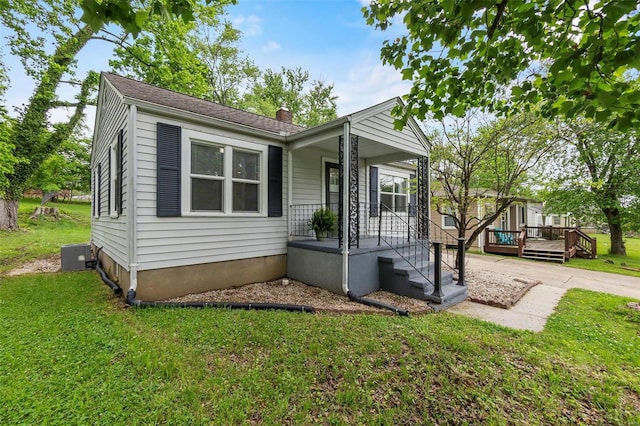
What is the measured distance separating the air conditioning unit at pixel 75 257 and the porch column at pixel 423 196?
906 centimetres

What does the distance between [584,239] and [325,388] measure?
53.6 feet

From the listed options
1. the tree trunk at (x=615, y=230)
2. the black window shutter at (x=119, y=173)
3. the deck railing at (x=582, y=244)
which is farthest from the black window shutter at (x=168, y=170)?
the tree trunk at (x=615, y=230)

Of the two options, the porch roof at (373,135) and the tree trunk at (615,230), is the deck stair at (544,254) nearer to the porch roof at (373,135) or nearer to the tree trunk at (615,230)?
the tree trunk at (615,230)

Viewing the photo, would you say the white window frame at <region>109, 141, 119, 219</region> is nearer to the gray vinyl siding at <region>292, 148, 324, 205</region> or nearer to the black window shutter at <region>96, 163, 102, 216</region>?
the black window shutter at <region>96, 163, 102, 216</region>

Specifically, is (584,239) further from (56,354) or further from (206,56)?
(206,56)

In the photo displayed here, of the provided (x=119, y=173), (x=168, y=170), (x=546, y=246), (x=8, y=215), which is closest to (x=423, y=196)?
(x=168, y=170)

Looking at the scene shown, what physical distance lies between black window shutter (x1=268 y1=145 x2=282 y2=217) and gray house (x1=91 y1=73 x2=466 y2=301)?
2 cm

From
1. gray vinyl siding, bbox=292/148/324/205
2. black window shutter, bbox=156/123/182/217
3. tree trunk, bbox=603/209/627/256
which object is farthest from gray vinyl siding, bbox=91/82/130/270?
tree trunk, bbox=603/209/627/256

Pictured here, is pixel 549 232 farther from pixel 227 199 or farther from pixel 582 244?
pixel 227 199

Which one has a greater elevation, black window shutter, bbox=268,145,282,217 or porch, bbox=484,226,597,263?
black window shutter, bbox=268,145,282,217

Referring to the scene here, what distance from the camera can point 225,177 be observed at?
17.9 feet

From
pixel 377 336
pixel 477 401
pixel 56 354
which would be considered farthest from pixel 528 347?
pixel 56 354

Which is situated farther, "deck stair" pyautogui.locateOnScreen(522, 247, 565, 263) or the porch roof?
"deck stair" pyautogui.locateOnScreen(522, 247, 565, 263)

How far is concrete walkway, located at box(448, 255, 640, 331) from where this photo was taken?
175 inches
